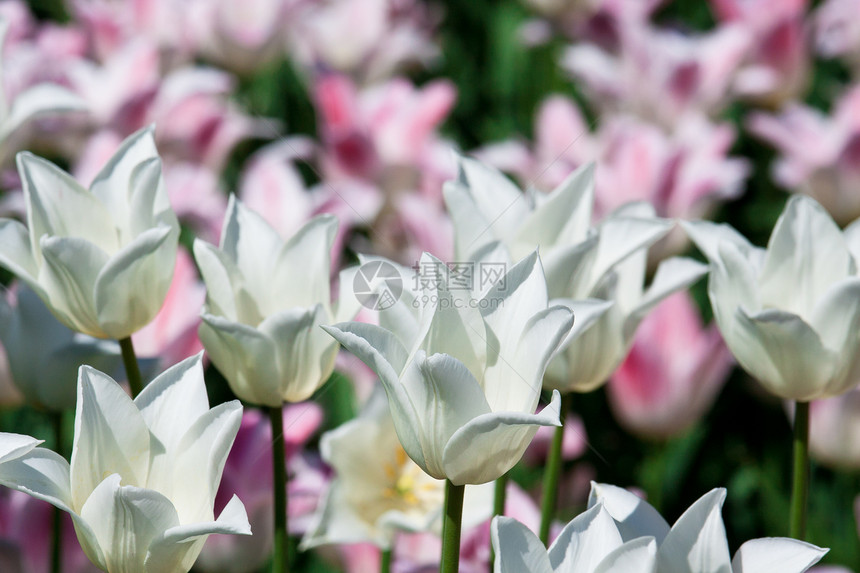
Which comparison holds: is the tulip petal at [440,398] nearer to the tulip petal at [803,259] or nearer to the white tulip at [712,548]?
the white tulip at [712,548]

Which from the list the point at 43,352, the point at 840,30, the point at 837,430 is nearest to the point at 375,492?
the point at 43,352

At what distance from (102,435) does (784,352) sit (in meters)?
0.44

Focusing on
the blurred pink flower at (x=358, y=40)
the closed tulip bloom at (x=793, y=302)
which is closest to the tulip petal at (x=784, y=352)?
the closed tulip bloom at (x=793, y=302)

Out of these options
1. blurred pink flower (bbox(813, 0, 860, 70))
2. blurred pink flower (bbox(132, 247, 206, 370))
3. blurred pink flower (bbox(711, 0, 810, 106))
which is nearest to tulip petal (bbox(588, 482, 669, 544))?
blurred pink flower (bbox(132, 247, 206, 370))

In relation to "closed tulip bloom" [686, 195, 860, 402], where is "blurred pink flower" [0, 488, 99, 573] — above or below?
below

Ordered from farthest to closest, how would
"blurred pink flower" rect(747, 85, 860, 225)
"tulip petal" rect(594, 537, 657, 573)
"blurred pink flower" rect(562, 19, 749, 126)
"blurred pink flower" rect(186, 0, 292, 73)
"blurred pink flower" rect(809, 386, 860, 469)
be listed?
1. "blurred pink flower" rect(186, 0, 292, 73)
2. "blurred pink flower" rect(562, 19, 749, 126)
3. "blurred pink flower" rect(747, 85, 860, 225)
4. "blurred pink flower" rect(809, 386, 860, 469)
5. "tulip petal" rect(594, 537, 657, 573)

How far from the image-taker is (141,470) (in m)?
0.56

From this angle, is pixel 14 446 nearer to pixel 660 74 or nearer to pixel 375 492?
pixel 375 492

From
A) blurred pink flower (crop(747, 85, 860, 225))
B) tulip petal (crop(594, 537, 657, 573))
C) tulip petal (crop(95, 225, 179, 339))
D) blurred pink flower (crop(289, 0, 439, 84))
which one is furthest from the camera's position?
blurred pink flower (crop(289, 0, 439, 84))

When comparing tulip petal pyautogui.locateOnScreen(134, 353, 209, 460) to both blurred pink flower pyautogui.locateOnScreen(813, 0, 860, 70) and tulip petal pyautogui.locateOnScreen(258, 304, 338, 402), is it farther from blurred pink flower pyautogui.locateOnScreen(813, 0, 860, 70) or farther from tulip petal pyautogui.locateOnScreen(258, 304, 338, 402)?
blurred pink flower pyautogui.locateOnScreen(813, 0, 860, 70)

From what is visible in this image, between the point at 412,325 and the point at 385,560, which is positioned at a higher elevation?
the point at 412,325

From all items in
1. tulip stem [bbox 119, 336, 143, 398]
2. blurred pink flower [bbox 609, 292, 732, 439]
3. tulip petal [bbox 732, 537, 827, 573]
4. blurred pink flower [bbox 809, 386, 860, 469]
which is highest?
tulip stem [bbox 119, 336, 143, 398]

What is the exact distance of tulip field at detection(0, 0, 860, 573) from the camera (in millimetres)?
529

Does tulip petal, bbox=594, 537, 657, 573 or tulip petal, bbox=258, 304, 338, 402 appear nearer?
tulip petal, bbox=594, 537, 657, 573
